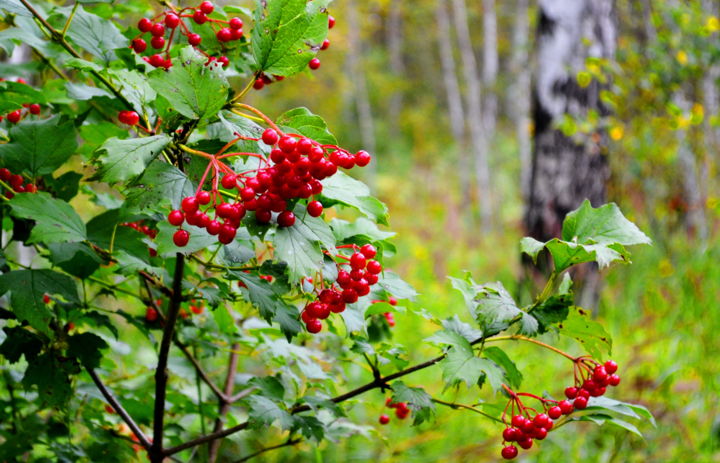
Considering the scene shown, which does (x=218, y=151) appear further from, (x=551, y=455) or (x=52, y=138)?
(x=551, y=455)

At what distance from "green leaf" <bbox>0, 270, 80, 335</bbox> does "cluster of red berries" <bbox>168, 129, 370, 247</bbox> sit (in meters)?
0.37

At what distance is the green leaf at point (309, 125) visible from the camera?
3.09 feet

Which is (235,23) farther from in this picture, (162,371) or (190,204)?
(162,371)

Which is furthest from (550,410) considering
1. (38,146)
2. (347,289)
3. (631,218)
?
(631,218)

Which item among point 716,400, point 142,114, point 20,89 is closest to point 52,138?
point 20,89

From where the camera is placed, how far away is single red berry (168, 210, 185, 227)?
0.86 metres

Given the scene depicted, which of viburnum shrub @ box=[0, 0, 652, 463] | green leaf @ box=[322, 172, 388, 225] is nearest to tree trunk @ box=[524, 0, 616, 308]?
viburnum shrub @ box=[0, 0, 652, 463]

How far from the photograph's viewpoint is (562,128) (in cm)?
443

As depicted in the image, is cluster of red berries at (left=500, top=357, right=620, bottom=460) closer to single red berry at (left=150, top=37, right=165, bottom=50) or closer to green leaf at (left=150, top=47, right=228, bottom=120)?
green leaf at (left=150, top=47, right=228, bottom=120)

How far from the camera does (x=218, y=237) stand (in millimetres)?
912

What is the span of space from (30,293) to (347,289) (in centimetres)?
57

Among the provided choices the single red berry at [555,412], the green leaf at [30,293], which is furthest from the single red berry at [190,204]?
the single red berry at [555,412]

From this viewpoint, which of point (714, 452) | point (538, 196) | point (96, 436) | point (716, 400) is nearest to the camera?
point (96, 436)

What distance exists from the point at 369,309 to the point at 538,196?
383cm
